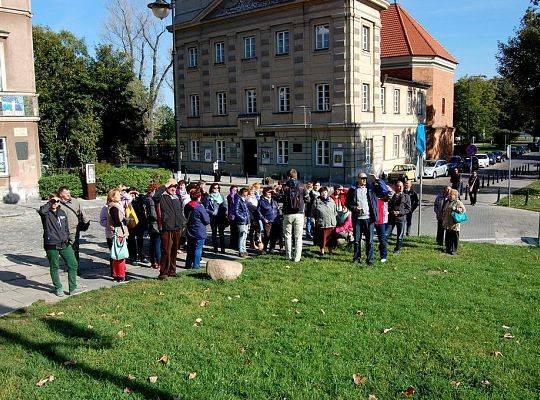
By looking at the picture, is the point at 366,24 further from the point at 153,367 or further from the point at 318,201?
the point at 153,367

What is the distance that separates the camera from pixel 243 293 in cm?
912

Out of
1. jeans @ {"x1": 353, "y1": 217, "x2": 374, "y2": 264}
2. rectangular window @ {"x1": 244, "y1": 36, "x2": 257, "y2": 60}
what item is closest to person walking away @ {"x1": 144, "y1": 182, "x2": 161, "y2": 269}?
jeans @ {"x1": 353, "y1": 217, "x2": 374, "y2": 264}

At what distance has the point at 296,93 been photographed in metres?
34.8

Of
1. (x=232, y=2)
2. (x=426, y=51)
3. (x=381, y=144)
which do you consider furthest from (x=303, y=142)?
(x=426, y=51)

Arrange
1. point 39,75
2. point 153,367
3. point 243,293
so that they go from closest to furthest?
point 153,367 → point 243,293 → point 39,75

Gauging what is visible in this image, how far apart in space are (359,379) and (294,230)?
233 inches

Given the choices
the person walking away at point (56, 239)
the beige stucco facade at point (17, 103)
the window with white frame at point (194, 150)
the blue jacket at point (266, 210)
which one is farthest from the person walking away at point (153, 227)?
the window with white frame at point (194, 150)

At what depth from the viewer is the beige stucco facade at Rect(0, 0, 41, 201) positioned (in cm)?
2142

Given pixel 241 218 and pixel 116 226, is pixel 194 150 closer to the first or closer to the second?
pixel 241 218

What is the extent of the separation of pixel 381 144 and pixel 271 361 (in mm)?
31964

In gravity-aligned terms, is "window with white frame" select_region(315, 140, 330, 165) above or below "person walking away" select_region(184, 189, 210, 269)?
above

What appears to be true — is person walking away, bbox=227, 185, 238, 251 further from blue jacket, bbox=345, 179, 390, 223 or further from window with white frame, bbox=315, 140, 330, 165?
window with white frame, bbox=315, 140, 330, 165

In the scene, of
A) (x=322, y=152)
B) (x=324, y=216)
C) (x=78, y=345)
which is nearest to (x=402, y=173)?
(x=322, y=152)

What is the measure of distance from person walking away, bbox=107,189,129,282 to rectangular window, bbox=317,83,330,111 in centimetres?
2513
